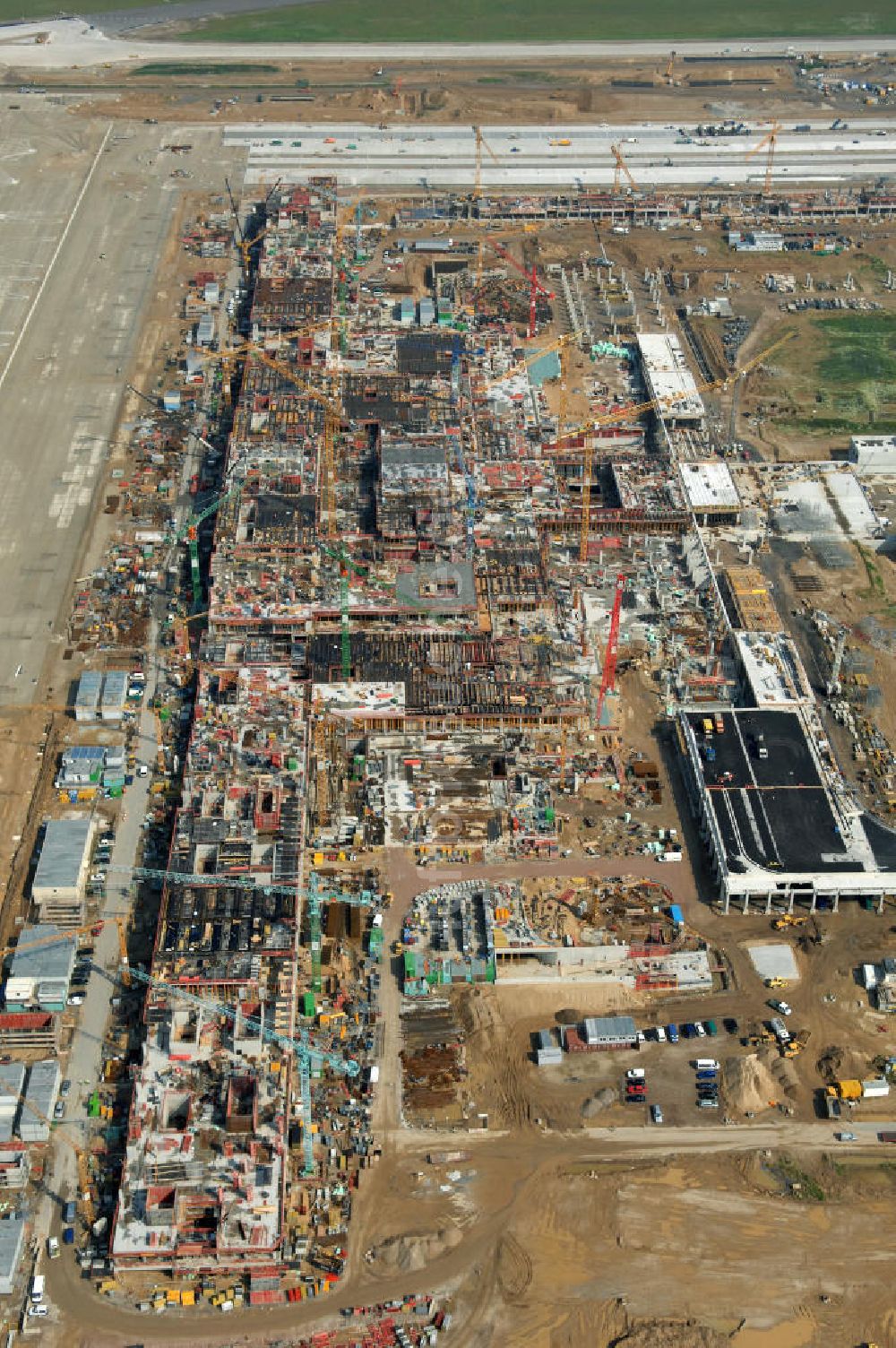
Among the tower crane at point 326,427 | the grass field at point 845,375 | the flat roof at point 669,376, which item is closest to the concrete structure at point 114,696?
the tower crane at point 326,427

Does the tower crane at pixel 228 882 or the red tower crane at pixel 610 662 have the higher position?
the red tower crane at pixel 610 662

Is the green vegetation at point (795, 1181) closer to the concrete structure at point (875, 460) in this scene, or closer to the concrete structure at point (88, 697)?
the concrete structure at point (88, 697)

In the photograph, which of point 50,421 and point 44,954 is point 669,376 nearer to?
point 50,421

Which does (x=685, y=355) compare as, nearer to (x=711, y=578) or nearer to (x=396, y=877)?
(x=711, y=578)

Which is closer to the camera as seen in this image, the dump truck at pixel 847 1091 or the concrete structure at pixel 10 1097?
the concrete structure at pixel 10 1097

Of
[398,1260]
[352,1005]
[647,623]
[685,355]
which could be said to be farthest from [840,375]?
[398,1260]

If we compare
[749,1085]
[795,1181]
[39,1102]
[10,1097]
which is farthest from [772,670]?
[10,1097]

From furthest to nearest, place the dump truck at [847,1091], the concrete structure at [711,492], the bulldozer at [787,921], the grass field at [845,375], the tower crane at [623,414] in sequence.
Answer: the grass field at [845,375]
the concrete structure at [711,492]
the tower crane at [623,414]
the bulldozer at [787,921]
the dump truck at [847,1091]
